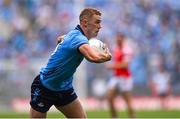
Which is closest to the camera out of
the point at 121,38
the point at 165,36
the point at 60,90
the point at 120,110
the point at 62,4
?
the point at 60,90

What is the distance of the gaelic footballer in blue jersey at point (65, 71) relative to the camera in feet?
33.0

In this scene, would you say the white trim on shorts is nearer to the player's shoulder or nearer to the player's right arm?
the player's shoulder

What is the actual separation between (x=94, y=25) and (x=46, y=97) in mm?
1330

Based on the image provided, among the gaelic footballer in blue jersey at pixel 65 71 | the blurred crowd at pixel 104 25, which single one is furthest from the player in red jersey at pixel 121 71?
the gaelic footballer in blue jersey at pixel 65 71

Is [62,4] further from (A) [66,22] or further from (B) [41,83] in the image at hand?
(B) [41,83]

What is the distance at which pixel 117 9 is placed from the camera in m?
27.2

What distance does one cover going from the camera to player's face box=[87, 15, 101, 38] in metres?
10.1

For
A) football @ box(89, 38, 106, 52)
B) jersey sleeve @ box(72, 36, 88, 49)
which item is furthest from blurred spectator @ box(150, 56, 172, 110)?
football @ box(89, 38, 106, 52)

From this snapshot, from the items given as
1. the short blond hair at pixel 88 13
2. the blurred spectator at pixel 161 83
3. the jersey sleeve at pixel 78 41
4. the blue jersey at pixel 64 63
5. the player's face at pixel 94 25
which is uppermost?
the short blond hair at pixel 88 13

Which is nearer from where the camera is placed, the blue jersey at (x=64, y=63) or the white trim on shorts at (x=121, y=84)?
the blue jersey at (x=64, y=63)

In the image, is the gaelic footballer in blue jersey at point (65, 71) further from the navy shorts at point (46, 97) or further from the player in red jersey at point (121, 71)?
the player in red jersey at point (121, 71)

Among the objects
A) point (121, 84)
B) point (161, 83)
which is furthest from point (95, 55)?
point (161, 83)

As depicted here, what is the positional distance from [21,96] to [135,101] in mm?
3782

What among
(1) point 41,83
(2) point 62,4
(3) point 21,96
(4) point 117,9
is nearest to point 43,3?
(2) point 62,4
